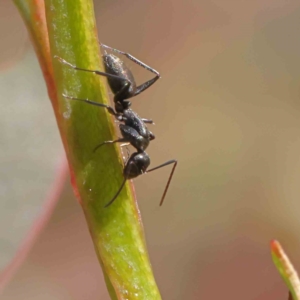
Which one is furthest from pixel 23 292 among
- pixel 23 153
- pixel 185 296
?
pixel 23 153

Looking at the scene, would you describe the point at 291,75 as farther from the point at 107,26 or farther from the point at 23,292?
the point at 23,292

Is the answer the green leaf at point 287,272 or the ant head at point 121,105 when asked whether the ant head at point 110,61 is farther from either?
the green leaf at point 287,272

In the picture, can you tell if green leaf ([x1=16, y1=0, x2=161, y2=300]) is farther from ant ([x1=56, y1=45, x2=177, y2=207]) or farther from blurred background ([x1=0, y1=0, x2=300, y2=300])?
blurred background ([x1=0, y1=0, x2=300, y2=300])

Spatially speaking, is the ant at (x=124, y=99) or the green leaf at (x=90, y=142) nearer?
the green leaf at (x=90, y=142)

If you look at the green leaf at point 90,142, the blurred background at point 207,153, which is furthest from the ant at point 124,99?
the blurred background at point 207,153

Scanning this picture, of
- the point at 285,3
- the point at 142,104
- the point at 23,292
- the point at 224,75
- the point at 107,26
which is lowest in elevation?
the point at 23,292

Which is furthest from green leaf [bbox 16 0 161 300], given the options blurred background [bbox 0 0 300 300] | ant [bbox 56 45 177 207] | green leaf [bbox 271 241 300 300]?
blurred background [bbox 0 0 300 300]

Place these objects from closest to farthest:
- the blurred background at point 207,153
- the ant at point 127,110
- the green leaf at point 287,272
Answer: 1. the green leaf at point 287,272
2. the ant at point 127,110
3. the blurred background at point 207,153

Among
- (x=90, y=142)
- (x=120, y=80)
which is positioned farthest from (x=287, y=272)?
(x=120, y=80)
